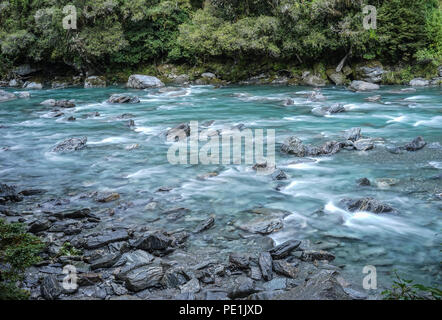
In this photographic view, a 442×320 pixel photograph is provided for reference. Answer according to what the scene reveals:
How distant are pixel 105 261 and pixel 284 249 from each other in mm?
2484

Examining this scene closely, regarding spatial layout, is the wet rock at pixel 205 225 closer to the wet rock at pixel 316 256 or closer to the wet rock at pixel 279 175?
the wet rock at pixel 316 256

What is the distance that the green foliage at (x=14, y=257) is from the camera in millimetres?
3635

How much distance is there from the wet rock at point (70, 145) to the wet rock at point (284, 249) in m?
8.20

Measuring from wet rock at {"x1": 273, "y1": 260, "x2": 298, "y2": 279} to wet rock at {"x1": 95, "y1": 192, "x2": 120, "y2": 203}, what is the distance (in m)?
3.81

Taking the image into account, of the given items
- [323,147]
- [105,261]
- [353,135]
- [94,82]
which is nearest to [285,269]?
[105,261]

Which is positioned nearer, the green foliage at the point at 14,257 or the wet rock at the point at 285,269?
the green foliage at the point at 14,257

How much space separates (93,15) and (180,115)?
50.7 feet

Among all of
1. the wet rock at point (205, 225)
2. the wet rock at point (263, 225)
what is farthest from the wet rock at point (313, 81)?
the wet rock at point (205, 225)

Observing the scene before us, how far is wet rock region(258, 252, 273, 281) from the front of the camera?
4898mm

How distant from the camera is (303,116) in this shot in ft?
51.7

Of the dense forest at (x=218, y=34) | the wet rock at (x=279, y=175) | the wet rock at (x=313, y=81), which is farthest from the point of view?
the wet rock at (x=313, y=81)

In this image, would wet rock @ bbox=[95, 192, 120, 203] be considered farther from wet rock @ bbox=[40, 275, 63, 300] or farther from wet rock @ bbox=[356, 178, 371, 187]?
wet rock @ bbox=[356, 178, 371, 187]
